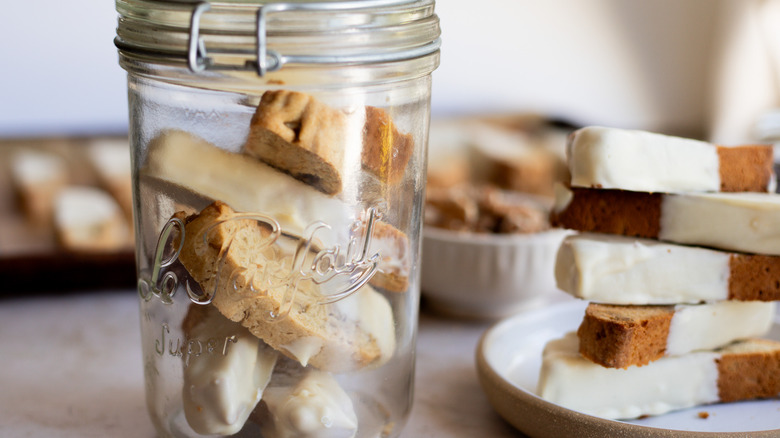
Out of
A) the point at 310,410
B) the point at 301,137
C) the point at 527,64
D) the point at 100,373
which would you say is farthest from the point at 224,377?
the point at 527,64

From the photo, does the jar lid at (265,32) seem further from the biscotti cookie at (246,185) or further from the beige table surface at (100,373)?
the beige table surface at (100,373)

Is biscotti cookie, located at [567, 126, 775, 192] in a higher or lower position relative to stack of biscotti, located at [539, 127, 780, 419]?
higher

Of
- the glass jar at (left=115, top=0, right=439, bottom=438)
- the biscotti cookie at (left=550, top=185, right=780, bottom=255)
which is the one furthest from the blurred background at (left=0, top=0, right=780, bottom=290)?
the biscotti cookie at (left=550, top=185, right=780, bottom=255)

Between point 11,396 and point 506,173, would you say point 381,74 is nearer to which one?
point 11,396

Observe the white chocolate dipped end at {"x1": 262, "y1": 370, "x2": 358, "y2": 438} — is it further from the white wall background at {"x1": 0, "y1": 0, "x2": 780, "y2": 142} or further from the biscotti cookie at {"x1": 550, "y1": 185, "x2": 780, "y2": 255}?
the white wall background at {"x1": 0, "y1": 0, "x2": 780, "y2": 142}

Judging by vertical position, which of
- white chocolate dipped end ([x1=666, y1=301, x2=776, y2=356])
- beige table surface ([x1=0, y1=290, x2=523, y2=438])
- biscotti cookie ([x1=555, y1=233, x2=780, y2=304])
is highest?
biscotti cookie ([x1=555, y1=233, x2=780, y2=304])

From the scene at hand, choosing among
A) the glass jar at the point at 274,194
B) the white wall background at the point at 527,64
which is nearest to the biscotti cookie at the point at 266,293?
the glass jar at the point at 274,194

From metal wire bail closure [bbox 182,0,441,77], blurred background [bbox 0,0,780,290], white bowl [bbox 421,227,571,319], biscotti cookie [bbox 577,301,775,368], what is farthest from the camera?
blurred background [bbox 0,0,780,290]
